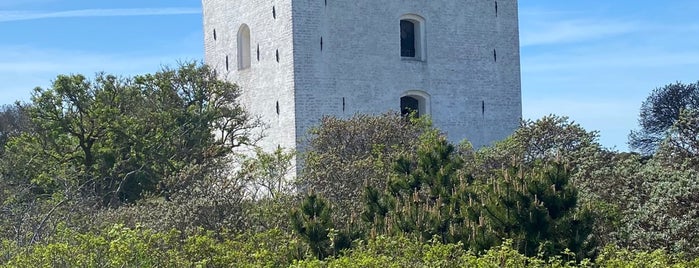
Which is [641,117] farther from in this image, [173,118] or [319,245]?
[319,245]

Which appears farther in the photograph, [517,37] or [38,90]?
[517,37]

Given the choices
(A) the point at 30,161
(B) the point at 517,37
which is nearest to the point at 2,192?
(A) the point at 30,161

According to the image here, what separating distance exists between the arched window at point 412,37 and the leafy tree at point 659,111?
15278 millimetres

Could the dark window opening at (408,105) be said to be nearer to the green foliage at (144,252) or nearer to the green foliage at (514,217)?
the green foliage at (514,217)

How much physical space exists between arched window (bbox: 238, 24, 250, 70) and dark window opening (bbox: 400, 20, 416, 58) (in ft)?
12.6

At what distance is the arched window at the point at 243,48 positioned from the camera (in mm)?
28188

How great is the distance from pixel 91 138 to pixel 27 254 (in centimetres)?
1280

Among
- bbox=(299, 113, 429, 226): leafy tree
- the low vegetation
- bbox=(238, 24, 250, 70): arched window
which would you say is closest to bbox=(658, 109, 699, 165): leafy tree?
the low vegetation

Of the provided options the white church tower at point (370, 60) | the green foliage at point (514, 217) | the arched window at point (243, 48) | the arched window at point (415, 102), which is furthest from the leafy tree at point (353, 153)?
the arched window at point (243, 48)

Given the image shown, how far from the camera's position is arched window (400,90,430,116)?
27.3 metres

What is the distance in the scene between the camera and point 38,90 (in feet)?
79.6

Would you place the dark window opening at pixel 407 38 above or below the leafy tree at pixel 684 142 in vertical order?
above

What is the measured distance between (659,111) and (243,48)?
1881 cm

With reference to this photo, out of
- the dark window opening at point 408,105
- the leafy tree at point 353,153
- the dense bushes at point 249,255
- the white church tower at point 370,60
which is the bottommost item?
the dense bushes at point 249,255
